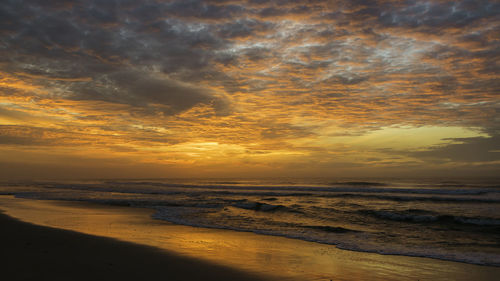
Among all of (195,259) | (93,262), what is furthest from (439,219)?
(93,262)

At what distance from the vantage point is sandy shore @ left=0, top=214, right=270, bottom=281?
6.36 meters

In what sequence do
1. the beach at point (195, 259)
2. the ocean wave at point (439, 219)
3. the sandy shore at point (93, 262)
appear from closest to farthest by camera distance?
1. the sandy shore at point (93, 262)
2. the beach at point (195, 259)
3. the ocean wave at point (439, 219)

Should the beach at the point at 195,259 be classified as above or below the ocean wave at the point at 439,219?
above

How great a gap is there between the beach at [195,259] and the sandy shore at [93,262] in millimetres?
20

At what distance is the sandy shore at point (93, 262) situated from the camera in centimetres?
636

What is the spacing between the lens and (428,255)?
29.3 ft

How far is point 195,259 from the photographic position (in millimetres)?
7922

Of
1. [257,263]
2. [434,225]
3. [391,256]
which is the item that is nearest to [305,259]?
[257,263]

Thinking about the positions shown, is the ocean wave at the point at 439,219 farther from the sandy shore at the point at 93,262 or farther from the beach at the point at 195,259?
the sandy shore at the point at 93,262

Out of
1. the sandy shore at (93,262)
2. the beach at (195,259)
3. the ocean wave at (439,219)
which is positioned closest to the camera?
the sandy shore at (93,262)

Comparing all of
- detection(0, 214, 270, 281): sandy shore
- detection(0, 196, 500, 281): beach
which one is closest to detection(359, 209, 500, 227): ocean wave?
detection(0, 196, 500, 281): beach

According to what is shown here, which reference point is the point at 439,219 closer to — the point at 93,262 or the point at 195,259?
the point at 195,259

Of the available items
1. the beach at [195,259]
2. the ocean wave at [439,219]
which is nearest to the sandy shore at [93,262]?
the beach at [195,259]

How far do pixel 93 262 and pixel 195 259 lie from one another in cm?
254
